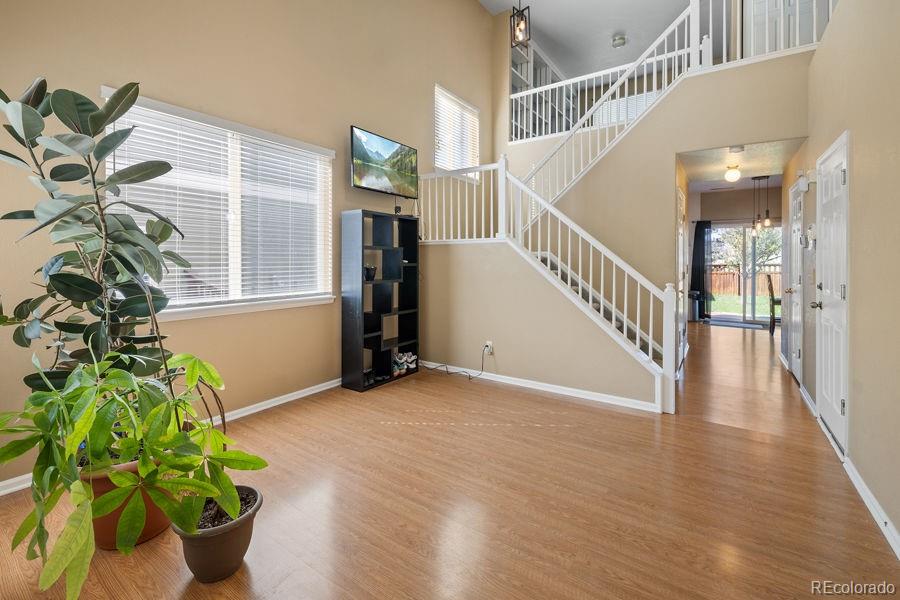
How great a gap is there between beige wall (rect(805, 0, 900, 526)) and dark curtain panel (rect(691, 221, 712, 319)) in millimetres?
7203

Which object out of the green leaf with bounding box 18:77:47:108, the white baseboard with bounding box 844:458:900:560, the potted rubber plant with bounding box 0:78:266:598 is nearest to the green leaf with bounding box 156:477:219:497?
the potted rubber plant with bounding box 0:78:266:598

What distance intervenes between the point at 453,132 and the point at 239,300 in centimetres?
389

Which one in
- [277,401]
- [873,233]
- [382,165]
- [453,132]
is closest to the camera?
[873,233]

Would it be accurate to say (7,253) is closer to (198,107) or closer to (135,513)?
(198,107)

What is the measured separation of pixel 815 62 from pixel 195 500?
5277mm

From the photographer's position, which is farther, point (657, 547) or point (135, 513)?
point (657, 547)

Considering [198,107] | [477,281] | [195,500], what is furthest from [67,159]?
[477,281]

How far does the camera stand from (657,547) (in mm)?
1965

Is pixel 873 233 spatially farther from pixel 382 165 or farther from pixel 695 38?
pixel 382 165

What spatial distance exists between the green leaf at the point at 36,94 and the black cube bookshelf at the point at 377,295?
8.88 feet

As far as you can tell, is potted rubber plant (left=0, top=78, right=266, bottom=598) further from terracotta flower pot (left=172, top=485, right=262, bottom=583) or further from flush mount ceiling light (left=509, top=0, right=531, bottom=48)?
flush mount ceiling light (left=509, top=0, right=531, bottom=48)

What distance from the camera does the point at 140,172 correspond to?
162 cm

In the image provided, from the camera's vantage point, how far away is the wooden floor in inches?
69.9

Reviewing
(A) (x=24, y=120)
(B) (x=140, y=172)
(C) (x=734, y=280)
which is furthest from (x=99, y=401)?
(C) (x=734, y=280)
